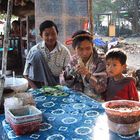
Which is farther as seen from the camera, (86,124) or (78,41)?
(78,41)

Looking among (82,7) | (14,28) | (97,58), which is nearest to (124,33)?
(14,28)

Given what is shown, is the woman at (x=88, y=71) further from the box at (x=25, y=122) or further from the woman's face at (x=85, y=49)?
the box at (x=25, y=122)

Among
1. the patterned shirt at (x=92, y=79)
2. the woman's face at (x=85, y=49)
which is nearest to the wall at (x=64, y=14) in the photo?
the patterned shirt at (x=92, y=79)

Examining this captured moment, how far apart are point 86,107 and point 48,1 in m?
3.10

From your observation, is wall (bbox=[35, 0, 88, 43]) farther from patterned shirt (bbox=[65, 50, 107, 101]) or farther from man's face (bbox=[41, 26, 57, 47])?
patterned shirt (bbox=[65, 50, 107, 101])

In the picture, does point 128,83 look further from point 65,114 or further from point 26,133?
point 26,133

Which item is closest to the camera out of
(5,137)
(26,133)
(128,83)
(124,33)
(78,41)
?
(26,133)

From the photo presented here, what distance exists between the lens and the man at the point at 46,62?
11.4ft

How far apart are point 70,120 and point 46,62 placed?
1627mm

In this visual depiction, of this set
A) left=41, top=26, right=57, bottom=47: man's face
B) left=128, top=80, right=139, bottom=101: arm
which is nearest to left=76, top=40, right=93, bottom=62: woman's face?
left=128, top=80, right=139, bottom=101: arm

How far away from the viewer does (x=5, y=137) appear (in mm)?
1880

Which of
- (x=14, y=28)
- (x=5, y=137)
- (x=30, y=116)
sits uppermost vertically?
(x=14, y=28)

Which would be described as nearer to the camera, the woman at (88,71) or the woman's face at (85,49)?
the woman at (88,71)

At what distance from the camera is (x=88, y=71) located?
2.59 m
